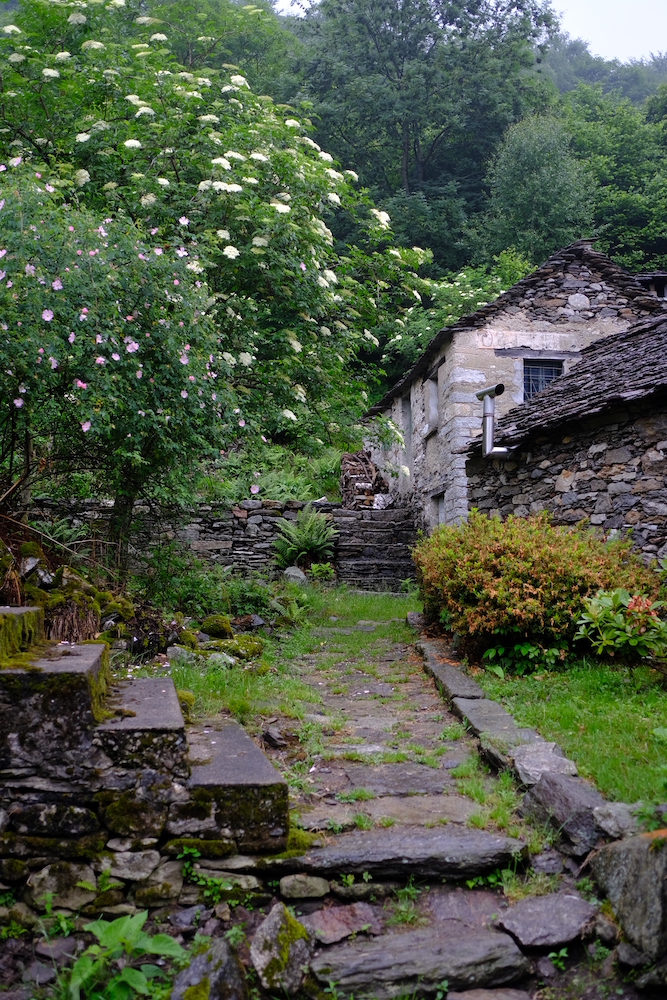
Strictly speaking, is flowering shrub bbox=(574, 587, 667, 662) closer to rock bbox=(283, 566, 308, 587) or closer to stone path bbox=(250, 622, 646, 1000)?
stone path bbox=(250, 622, 646, 1000)

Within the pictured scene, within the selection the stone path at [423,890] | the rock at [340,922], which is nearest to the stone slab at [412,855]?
the stone path at [423,890]

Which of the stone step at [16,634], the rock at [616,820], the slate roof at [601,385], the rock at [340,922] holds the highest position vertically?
the slate roof at [601,385]

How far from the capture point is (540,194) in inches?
850

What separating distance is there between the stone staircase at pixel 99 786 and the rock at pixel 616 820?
140 centimetres

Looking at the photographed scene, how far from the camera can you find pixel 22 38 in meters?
9.17

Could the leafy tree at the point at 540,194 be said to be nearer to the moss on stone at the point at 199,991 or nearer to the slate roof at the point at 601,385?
the slate roof at the point at 601,385

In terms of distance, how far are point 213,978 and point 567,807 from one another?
5.76 feet

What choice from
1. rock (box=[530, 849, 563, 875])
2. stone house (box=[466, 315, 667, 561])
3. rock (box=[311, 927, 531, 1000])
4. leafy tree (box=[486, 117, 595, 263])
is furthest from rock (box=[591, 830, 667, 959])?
leafy tree (box=[486, 117, 595, 263])

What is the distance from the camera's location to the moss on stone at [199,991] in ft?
7.86

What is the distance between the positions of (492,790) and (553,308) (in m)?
10.2

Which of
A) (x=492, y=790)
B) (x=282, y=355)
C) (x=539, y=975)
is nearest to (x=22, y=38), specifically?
(x=282, y=355)

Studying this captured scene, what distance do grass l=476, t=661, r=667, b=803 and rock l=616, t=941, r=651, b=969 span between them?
0.77 m

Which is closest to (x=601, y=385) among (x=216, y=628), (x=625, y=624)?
(x=625, y=624)

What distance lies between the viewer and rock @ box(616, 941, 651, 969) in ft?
7.98
